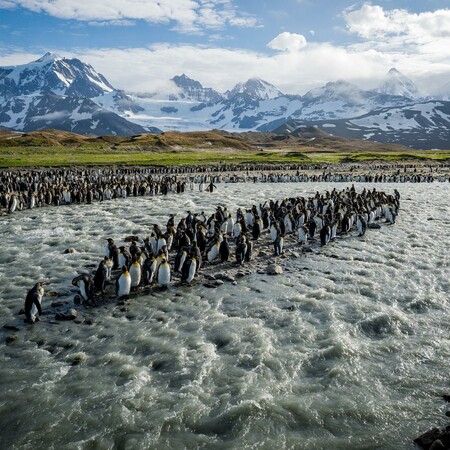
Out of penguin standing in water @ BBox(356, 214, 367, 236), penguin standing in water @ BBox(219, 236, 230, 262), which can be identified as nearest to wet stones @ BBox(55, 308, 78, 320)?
penguin standing in water @ BBox(219, 236, 230, 262)

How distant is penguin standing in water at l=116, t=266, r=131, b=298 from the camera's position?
1197cm

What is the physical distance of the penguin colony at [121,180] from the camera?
28.8 m

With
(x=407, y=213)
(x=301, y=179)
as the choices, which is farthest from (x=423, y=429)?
(x=301, y=179)

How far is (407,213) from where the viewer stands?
26.6 m

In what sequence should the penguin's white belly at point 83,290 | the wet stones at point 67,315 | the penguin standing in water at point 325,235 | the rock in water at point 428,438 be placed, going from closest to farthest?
the rock in water at point 428,438, the wet stones at point 67,315, the penguin's white belly at point 83,290, the penguin standing in water at point 325,235

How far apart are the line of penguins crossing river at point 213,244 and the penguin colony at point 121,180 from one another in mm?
12270

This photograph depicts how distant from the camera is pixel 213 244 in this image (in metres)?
15.3

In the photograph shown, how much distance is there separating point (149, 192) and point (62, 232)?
15323mm

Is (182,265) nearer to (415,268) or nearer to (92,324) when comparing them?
(92,324)

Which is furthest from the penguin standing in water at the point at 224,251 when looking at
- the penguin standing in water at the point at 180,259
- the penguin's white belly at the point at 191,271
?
the penguin's white belly at the point at 191,271

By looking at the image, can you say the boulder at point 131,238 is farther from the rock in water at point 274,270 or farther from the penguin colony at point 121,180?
the penguin colony at point 121,180

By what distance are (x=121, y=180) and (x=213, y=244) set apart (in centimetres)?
2344

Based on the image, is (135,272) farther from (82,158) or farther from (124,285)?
(82,158)

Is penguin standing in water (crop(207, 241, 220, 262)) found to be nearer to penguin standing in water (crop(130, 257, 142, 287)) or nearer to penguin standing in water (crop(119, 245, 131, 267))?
penguin standing in water (crop(119, 245, 131, 267))
